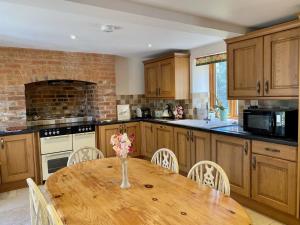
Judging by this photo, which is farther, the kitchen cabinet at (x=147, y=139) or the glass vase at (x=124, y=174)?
the kitchen cabinet at (x=147, y=139)

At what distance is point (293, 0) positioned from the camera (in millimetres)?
2057

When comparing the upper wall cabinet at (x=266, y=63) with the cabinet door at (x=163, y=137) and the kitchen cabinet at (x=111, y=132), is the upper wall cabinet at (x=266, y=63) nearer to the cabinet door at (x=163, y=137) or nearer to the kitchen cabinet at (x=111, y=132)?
the cabinet door at (x=163, y=137)

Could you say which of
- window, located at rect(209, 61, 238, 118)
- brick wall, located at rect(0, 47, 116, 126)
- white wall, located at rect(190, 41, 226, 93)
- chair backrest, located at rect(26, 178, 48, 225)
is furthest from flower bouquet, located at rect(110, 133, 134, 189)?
brick wall, located at rect(0, 47, 116, 126)

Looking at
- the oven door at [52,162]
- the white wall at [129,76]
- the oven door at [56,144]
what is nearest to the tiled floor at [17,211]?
the oven door at [52,162]

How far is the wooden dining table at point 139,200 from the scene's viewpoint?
122 centimetres

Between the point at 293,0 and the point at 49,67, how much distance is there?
11.5ft

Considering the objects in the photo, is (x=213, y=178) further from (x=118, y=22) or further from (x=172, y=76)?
(x=172, y=76)

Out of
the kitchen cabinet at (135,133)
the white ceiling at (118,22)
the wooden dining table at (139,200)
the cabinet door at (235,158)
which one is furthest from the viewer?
the kitchen cabinet at (135,133)

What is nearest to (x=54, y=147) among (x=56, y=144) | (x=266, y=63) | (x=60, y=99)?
(x=56, y=144)

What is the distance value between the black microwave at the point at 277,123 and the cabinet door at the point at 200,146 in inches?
27.2

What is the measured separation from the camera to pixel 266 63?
8.57ft

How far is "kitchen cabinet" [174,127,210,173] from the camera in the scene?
3214 millimetres

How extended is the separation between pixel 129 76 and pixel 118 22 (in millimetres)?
2375

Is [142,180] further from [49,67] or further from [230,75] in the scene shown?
[49,67]
